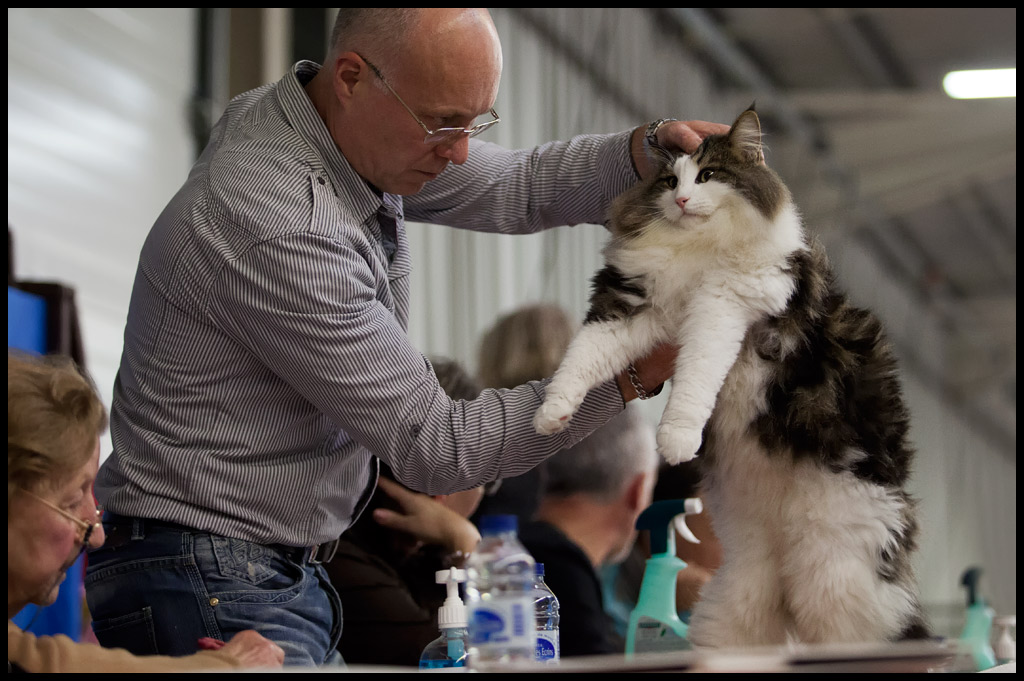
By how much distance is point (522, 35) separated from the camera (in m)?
5.88

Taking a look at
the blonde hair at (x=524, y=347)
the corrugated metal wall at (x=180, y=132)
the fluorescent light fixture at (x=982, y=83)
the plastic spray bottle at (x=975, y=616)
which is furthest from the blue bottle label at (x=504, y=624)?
the fluorescent light fixture at (x=982, y=83)

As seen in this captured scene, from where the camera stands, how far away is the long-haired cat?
1553 millimetres

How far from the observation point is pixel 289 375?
1.63 m

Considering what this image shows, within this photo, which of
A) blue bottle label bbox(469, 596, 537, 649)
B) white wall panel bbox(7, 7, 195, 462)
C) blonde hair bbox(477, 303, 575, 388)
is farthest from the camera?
white wall panel bbox(7, 7, 195, 462)

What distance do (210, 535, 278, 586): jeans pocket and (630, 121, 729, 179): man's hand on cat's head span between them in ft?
3.17

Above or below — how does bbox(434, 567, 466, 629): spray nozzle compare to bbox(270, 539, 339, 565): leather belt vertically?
below

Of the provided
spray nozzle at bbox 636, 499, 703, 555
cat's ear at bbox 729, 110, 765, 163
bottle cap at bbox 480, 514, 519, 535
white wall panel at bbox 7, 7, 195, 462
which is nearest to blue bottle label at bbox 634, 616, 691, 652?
spray nozzle at bbox 636, 499, 703, 555

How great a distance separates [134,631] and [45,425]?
413 millimetres

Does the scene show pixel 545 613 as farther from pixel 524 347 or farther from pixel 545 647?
pixel 524 347

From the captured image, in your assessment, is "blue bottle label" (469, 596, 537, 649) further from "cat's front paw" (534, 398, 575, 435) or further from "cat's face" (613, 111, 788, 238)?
"cat's face" (613, 111, 788, 238)

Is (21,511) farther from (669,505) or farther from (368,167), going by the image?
(669,505)

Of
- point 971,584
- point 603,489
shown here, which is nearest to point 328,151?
point 603,489

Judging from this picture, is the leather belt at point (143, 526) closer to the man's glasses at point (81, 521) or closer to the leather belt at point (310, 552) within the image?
the leather belt at point (310, 552)

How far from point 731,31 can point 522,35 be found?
1.85m
